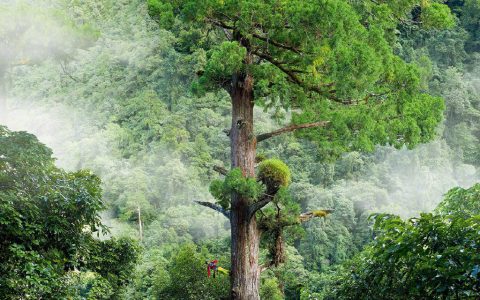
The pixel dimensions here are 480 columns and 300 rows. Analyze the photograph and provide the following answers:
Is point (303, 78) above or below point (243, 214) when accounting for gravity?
above

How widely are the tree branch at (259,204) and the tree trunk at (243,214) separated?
1.8 inches

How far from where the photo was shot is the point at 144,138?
91.4 feet

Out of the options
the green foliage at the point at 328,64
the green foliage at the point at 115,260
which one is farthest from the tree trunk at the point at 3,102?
the green foliage at the point at 328,64

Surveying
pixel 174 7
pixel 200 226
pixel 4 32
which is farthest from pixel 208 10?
pixel 200 226

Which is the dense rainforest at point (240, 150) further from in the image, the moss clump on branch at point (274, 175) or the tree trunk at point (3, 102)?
the tree trunk at point (3, 102)

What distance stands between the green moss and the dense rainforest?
2 cm

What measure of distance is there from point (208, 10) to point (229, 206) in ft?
6.04

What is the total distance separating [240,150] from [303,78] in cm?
90

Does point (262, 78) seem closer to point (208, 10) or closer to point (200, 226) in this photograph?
point (208, 10)

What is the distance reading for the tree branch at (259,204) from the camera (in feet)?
19.1

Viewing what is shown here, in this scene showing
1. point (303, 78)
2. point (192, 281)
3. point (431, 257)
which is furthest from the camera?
point (192, 281)

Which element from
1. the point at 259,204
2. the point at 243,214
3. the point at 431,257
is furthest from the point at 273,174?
the point at 431,257

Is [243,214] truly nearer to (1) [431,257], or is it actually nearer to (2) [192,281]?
(1) [431,257]

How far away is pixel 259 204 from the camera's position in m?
5.85
